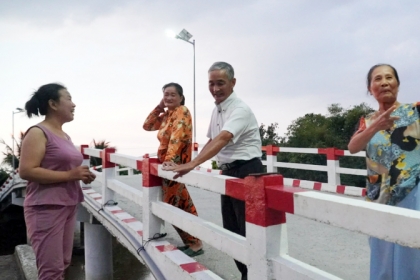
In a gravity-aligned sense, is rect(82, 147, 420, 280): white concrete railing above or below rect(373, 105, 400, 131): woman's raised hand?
below

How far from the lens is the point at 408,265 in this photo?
1687 mm

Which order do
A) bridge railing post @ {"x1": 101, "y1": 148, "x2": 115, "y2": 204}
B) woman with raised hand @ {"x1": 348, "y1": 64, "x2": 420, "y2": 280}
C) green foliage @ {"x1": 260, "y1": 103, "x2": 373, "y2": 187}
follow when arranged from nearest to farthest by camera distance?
woman with raised hand @ {"x1": 348, "y1": 64, "x2": 420, "y2": 280}, bridge railing post @ {"x1": 101, "y1": 148, "x2": 115, "y2": 204}, green foliage @ {"x1": 260, "y1": 103, "x2": 373, "y2": 187}

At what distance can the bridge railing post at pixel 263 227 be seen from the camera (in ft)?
5.73

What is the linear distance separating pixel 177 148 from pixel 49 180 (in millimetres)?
1068

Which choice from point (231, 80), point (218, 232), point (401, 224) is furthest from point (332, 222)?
point (231, 80)

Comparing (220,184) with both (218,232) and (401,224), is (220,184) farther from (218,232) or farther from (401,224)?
(401,224)

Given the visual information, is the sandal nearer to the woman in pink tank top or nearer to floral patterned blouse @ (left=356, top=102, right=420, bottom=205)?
the woman in pink tank top

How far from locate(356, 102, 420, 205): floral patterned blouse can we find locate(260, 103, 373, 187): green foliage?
49.3ft

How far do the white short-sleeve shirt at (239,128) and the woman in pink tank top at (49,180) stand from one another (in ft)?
3.10

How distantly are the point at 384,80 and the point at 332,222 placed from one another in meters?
0.90

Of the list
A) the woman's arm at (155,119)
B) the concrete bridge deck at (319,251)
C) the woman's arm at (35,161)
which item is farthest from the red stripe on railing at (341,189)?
the woman's arm at (35,161)

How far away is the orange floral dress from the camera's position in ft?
10.4

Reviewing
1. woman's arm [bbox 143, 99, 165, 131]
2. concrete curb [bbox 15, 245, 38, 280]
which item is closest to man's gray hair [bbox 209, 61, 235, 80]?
woman's arm [bbox 143, 99, 165, 131]

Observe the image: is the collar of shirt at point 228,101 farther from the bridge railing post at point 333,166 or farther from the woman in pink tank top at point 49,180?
the bridge railing post at point 333,166
